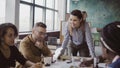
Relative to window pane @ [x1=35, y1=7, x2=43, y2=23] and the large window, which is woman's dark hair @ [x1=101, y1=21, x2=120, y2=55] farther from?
window pane @ [x1=35, y1=7, x2=43, y2=23]

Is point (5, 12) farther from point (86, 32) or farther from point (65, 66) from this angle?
point (65, 66)

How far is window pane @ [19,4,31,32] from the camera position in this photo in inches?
190

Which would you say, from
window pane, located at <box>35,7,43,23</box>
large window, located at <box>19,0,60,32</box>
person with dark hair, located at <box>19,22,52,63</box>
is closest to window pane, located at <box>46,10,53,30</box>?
large window, located at <box>19,0,60,32</box>

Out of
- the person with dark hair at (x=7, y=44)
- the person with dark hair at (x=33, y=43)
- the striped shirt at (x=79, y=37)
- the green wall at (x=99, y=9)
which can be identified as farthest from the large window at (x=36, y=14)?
the person with dark hair at (x=7, y=44)

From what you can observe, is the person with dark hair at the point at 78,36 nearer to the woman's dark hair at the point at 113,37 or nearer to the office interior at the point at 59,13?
the office interior at the point at 59,13

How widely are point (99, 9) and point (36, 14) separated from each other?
3410 millimetres

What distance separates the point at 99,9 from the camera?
8.62 metres

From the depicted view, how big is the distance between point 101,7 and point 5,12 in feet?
17.3

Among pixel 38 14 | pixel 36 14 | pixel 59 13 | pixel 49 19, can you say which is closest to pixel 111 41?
pixel 36 14

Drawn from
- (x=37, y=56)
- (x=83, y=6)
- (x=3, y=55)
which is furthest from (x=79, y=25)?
(x=83, y=6)

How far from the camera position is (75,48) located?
11.7 ft

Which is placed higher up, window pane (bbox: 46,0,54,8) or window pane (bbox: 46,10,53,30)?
window pane (bbox: 46,0,54,8)

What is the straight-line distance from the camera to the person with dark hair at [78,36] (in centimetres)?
319

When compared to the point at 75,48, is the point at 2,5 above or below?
above
